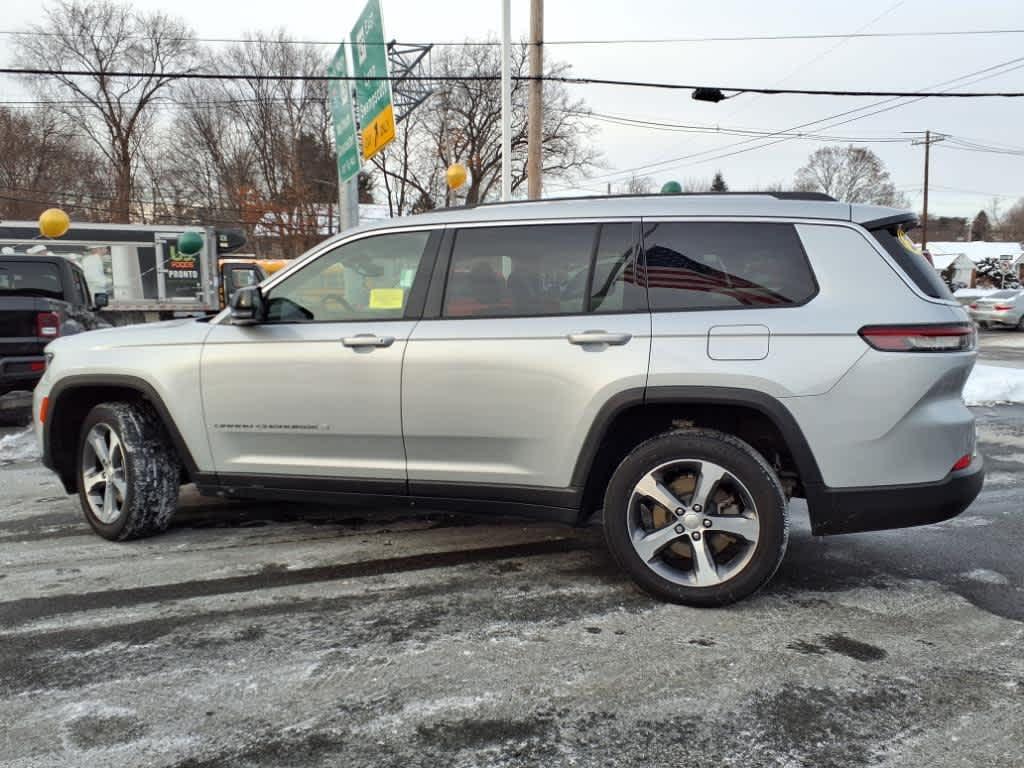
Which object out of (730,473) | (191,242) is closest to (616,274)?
(730,473)

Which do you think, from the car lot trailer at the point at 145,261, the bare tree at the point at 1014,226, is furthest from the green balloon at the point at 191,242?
the bare tree at the point at 1014,226

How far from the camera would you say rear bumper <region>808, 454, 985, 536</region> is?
10.2ft

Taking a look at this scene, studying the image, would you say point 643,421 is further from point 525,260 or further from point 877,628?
point 877,628

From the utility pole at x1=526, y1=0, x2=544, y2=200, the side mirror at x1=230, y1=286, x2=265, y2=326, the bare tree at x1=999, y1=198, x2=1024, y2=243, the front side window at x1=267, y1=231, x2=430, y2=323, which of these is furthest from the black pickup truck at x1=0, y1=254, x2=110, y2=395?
the bare tree at x1=999, y1=198, x2=1024, y2=243

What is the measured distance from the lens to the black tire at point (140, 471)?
13.6ft

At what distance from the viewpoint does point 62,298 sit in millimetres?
9062

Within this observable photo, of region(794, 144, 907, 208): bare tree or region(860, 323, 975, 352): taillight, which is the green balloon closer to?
region(860, 323, 975, 352): taillight

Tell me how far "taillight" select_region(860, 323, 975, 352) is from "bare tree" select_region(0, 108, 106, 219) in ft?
171

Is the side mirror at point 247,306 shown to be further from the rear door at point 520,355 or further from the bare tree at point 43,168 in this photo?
the bare tree at point 43,168

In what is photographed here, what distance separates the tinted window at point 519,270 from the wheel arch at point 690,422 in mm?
537

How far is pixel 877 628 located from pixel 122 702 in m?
2.91

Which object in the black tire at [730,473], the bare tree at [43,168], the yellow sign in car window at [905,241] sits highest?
the bare tree at [43,168]

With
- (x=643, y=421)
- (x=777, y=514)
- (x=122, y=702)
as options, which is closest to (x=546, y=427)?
(x=643, y=421)

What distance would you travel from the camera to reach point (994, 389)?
10.1m
